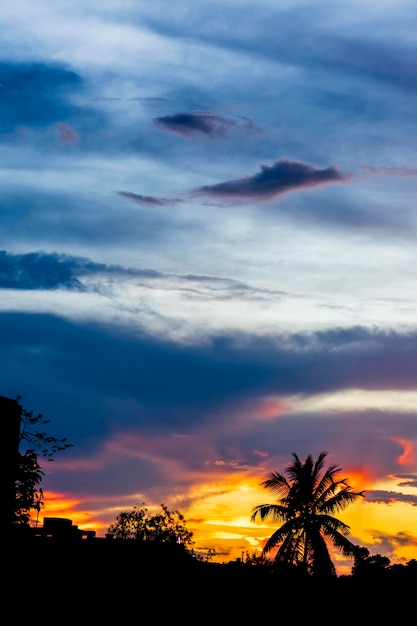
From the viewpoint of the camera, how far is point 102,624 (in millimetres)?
25219

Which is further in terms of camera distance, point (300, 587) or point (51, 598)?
point (300, 587)

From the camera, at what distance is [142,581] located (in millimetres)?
26656

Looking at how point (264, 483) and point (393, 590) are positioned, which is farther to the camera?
point (264, 483)

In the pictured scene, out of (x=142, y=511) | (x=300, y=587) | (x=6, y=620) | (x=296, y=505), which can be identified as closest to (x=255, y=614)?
(x=300, y=587)

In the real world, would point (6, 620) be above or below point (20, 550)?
below

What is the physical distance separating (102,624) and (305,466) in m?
22.5

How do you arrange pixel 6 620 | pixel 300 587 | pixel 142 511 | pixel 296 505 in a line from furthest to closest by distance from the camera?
pixel 142 511
pixel 296 505
pixel 300 587
pixel 6 620

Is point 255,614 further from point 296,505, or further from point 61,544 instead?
point 296,505

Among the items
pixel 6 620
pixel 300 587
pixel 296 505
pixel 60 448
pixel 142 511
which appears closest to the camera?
pixel 6 620

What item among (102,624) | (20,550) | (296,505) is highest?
(296,505)

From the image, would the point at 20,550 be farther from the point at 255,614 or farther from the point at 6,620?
the point at 255,614

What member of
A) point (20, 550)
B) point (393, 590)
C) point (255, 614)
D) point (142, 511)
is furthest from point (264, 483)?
point (142, 511)

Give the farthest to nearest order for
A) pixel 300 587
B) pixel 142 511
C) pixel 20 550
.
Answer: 1. pixel 142 511
2. pixel 300 587
3. pixel 20 550

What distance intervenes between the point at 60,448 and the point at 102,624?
8.15 m
